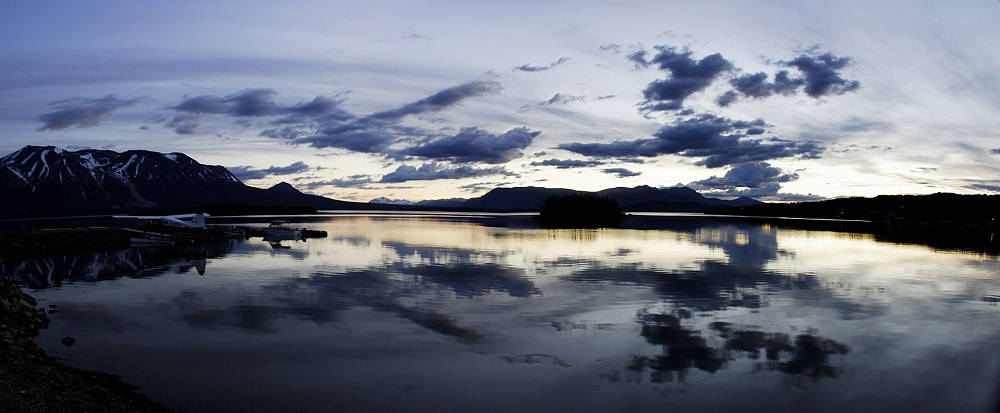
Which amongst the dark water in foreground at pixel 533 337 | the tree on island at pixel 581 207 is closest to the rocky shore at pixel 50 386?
the dark water in foreground at pixel 533 337

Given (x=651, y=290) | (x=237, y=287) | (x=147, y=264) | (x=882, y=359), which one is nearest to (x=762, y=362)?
(x=882, y=359)

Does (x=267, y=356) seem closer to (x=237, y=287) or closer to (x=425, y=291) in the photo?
(x=425, y=291)

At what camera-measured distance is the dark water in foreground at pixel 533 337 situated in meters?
11.8

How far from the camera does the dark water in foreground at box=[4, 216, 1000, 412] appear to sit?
38.6ft

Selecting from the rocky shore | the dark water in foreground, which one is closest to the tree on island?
the dark water in foreground

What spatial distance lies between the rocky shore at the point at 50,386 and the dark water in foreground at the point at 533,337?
0.55 meters

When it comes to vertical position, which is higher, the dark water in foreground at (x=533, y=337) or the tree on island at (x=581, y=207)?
the tree on island at (x=581, y=207)

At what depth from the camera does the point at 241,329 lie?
1728 centimetres

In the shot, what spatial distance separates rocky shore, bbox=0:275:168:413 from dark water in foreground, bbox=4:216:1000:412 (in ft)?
1.79

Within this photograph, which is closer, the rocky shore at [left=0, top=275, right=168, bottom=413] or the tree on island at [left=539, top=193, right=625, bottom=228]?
the rocky shore at [left=0, top=275, right=168, bottom=413]

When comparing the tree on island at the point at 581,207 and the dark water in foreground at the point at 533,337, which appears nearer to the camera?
the dark water in foreground at the point at 533,337

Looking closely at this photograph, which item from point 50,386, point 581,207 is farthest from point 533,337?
point 581,207

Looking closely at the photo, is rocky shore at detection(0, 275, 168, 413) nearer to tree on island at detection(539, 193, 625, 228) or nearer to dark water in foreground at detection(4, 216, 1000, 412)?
dark water in foreground at detection(4, 216, 1000, 412)

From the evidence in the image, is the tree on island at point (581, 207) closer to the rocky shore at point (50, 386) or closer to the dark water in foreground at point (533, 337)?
the dark water in foreground at point (533, 337)
